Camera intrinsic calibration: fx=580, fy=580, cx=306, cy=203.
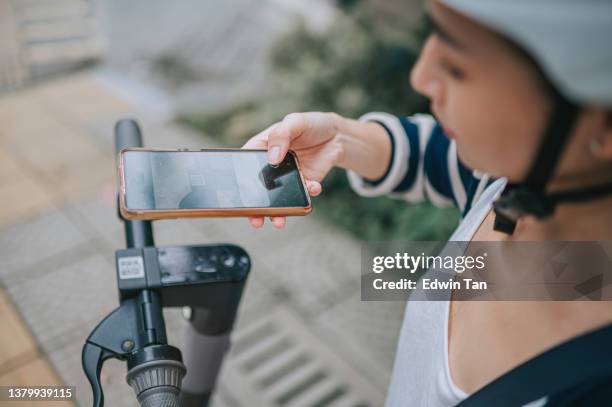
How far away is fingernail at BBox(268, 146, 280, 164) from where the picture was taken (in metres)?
1.33

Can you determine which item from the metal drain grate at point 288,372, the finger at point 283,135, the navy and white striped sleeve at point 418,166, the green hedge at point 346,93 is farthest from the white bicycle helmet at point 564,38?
the green hedge at point 346,93

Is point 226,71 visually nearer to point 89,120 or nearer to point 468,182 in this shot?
point 89,120

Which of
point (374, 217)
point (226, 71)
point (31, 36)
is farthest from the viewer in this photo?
point (226, 71)

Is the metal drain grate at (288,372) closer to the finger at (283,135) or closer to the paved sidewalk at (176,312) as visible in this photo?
the paved sidewalk at (176,312)

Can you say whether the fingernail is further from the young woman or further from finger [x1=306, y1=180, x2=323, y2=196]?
finger [x1=306, y1=180, x2=323, y2=196]

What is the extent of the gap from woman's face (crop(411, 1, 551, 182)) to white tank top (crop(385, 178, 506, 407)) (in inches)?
12.5

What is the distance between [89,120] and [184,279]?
352 centimetres

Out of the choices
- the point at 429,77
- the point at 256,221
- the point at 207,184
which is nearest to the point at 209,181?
the point at 207,184

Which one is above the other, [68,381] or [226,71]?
[226,71]

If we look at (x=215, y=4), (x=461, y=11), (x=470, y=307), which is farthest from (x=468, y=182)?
(x=215, y=4)

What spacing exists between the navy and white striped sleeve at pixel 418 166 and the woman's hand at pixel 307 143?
144 millimetres

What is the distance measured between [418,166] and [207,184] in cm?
61

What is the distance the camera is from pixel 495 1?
0.75 metres

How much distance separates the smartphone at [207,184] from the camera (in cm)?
120
